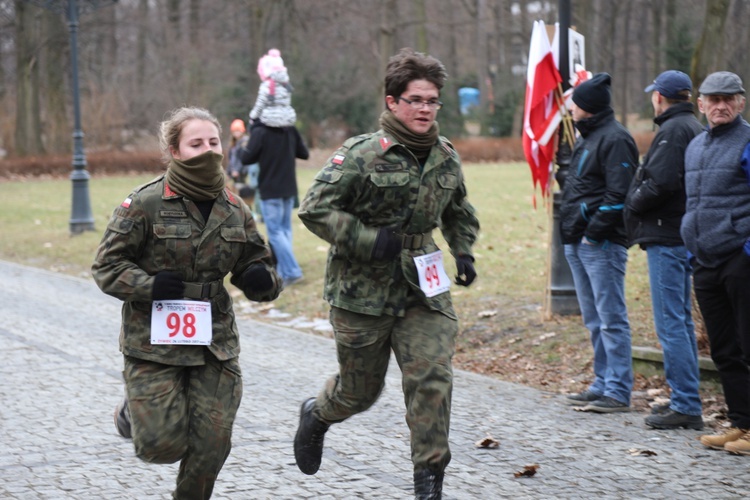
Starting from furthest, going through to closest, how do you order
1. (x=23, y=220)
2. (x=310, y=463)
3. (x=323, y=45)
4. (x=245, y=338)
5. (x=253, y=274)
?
1. (x=323, y=45)
2. (x=23, y=220)
3. (x=245, y=338)
4. (x=310, y=463)
5. (x=253, y=274)

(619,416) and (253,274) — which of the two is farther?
(619,416)

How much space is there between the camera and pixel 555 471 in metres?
5.86

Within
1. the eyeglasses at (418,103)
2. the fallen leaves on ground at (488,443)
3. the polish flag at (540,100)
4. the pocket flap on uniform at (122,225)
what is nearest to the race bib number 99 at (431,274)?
the eyeglasses at (418,103)

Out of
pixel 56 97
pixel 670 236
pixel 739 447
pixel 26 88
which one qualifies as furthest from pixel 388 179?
pixel 56 97

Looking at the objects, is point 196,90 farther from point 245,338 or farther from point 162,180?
point 162,180

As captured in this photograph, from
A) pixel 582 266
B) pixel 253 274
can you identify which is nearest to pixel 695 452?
pixel 582 266

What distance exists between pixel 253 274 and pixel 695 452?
9.80 feet

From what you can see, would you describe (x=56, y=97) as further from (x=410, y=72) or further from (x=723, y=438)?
(x=410, y=72)

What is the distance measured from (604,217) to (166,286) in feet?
11.9

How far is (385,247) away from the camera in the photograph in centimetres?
493

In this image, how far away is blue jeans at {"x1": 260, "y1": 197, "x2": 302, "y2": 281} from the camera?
12602mm

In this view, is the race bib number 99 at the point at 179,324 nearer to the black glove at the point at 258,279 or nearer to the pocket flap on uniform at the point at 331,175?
the black glove at the point at 258,279

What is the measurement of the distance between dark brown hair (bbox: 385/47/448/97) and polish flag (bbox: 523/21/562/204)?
13.9 feet

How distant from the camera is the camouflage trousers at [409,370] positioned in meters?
4.89
